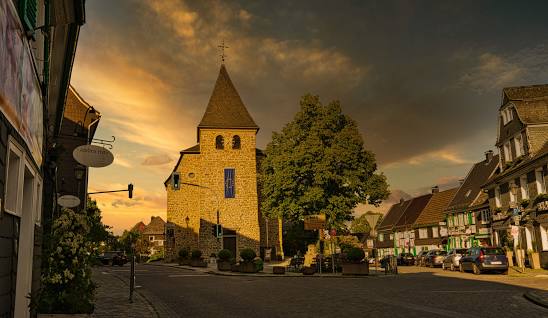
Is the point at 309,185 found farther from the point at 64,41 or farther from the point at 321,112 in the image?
the point at 64,41

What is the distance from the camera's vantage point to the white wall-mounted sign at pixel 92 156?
9.52m

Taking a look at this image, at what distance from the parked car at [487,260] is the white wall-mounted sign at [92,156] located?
23.0m

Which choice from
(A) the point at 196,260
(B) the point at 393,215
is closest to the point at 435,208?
(B) the point at 393,215

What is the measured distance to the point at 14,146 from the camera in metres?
5.40

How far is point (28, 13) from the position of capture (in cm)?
578

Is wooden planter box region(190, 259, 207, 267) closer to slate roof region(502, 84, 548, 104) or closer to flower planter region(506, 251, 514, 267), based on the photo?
flower planter region(506, 251, 514, 267)

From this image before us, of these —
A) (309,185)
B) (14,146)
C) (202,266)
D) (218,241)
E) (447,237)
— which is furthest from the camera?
(447,237)

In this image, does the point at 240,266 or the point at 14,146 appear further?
the point at 240,266

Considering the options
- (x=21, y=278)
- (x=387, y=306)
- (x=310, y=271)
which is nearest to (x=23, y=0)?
(x=21, y=278)

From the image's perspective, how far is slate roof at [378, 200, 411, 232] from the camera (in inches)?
2830

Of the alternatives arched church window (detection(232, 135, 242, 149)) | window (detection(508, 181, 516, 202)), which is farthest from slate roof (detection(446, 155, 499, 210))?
arched church window (detection(232, 135, 242, 149))

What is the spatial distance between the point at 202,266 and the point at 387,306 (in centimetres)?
2971

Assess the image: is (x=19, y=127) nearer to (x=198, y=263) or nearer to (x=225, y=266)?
(x=225, y=266)

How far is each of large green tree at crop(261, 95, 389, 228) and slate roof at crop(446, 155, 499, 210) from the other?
15.5m
